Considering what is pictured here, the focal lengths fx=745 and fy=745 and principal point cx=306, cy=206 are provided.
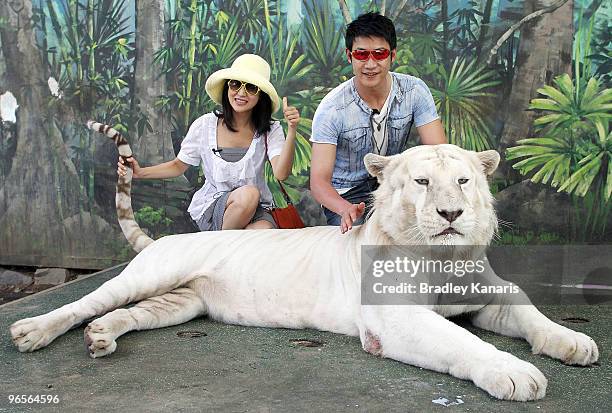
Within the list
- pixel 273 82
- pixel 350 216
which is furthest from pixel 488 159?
pixel 273 82

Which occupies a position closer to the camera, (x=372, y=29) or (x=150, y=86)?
(x=372, y=29)

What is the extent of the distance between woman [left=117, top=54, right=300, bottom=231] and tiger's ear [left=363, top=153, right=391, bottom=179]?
880 mm

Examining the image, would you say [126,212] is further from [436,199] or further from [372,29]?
[436,199]

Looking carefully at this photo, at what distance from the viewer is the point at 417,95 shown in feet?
12.2

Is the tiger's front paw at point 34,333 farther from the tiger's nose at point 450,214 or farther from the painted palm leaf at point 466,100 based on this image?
the painted palm leaf at point 466,100

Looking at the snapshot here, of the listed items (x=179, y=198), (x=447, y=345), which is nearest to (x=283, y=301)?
(x=447, y=345)

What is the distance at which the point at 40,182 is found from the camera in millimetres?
5504

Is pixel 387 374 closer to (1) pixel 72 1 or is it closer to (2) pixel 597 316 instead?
(2) pixel 597 316

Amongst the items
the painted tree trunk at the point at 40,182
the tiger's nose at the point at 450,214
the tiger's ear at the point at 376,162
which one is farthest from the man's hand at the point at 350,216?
the painted tree trunk at the point at 40,182

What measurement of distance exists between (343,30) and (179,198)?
1605 mm

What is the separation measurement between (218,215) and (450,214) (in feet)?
5.38

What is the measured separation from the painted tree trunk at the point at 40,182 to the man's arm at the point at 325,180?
2.30m

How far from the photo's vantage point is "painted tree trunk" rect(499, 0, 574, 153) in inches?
184

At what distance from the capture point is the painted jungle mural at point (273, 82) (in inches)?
184
